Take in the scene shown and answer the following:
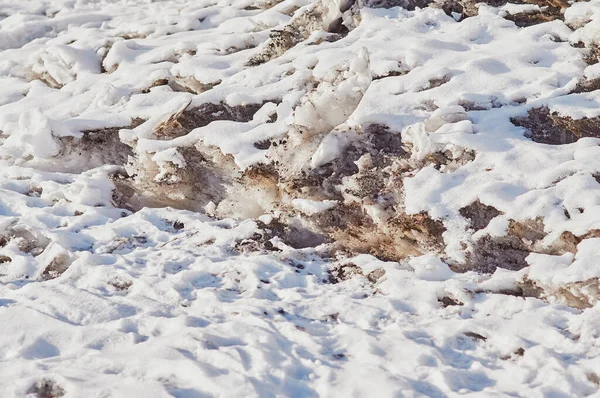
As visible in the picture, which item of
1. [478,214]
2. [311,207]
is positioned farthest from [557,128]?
[311,207]

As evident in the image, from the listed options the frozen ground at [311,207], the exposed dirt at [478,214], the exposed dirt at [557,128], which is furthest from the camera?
the exposed dirt at [557,128]

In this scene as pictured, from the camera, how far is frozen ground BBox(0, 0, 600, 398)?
3449mm

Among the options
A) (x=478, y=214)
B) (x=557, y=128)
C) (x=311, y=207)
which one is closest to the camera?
(x=478, y=214)

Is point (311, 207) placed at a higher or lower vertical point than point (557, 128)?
lower

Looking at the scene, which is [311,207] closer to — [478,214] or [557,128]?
[478,214]

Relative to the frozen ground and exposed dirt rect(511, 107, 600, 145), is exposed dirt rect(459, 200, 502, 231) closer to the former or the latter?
the frozen ground

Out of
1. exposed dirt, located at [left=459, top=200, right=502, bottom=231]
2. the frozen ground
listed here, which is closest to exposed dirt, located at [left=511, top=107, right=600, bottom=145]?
the frozen ground

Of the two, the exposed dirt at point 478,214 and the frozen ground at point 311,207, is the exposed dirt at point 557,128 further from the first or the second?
the exposed dirt at point 478,214

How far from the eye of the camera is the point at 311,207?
4.78 meters

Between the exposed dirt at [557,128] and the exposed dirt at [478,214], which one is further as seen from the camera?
the exposed dirt at [557,128]

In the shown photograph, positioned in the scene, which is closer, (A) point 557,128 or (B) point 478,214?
(B) point 478,214

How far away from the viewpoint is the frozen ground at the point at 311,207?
3.45 meters

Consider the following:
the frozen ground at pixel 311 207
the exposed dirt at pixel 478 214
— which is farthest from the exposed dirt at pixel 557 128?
the exposed dirt at pixel 478 214

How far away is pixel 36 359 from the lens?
352cm
